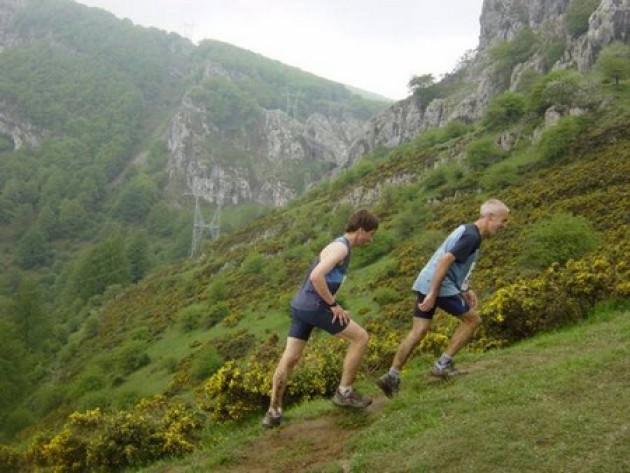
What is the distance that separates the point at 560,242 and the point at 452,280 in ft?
69.6

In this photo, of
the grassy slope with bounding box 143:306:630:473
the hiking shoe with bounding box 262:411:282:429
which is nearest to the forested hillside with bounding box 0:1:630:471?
the grassy slope with bounding box 143:306:630:473

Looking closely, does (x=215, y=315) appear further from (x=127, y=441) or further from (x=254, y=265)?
(x=127, y=441)

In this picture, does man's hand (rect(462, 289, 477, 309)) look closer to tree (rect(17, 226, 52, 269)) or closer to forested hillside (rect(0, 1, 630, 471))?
forested hillside (rect(0, 1, 630, 471))

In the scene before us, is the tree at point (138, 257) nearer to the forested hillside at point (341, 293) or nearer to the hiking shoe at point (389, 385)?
the forested hillside at point (341, 293)

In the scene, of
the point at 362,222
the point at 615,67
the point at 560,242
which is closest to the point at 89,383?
the point at 560,242

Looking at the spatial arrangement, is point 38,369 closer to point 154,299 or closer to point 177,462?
point 154,299

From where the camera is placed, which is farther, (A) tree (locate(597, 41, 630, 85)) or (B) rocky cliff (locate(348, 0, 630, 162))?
(B) rocky cliff (locate(348, 0, 630, 162))

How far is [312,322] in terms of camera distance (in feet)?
24.1

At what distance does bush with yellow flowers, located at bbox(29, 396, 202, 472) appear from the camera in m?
9.02

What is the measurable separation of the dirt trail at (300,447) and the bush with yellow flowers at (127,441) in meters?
1.89

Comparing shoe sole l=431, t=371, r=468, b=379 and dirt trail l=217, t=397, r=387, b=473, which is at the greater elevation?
shoe sole l=431, t=371, r=468, b=379

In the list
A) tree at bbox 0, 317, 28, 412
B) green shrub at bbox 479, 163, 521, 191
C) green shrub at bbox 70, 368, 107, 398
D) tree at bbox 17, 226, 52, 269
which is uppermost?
green shrub at bbox 479, 163, 521, 191

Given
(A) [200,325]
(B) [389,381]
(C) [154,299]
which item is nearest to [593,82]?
(A) [200,325]

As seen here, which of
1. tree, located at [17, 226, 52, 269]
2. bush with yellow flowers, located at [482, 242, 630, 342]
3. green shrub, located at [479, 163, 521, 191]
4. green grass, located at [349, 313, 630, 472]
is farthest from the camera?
tree, located at [17, 226, 52, 269]
